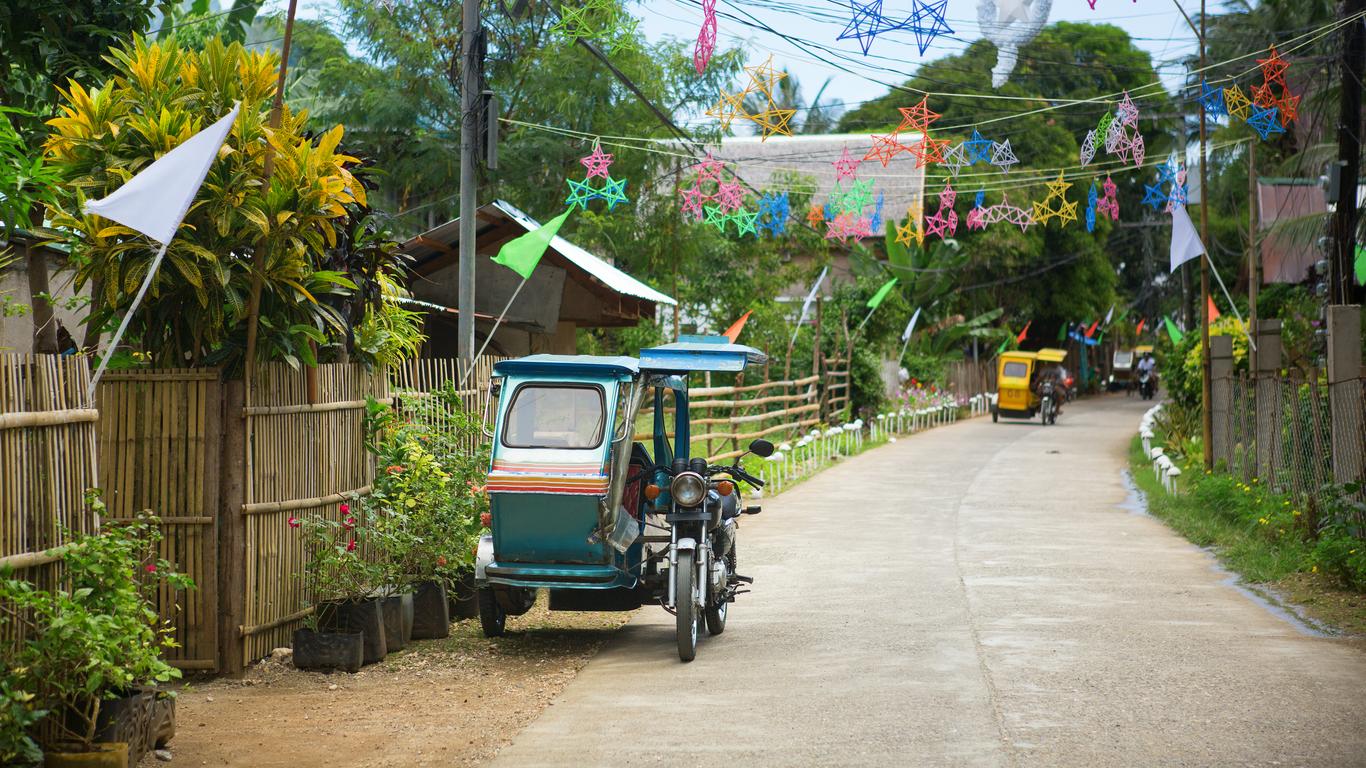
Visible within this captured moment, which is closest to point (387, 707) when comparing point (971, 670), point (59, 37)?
point (971, 670)

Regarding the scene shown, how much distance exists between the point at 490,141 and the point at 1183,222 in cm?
950

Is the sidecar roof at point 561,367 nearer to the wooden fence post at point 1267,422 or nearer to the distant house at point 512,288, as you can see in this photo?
the distant house at point 512,288

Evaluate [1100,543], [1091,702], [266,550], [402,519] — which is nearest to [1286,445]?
[1100,543]

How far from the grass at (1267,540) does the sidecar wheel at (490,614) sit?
644 cm

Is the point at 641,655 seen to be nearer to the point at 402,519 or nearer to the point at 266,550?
the point at 402,519

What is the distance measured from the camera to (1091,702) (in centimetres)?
Result: 755

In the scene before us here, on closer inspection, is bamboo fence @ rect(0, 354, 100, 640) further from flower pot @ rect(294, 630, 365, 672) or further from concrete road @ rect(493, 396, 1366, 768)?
concrete road @ rect(493, 396, 1366, 768)

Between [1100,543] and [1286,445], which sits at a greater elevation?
[1286,445]

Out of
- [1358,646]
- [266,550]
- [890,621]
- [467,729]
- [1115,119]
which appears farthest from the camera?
[1115,119]

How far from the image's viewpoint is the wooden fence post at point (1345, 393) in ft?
41.6

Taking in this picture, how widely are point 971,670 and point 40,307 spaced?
6784 millimetres

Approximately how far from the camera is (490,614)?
9898 mm

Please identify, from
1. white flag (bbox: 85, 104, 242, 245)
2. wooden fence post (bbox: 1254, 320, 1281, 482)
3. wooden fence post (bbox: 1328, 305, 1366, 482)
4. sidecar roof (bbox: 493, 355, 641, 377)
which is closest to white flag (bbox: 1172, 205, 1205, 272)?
wooden fence post (bbox: 1254, 320, 1281, 482)

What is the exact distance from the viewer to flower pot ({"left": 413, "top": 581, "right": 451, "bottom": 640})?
984 centimetres
